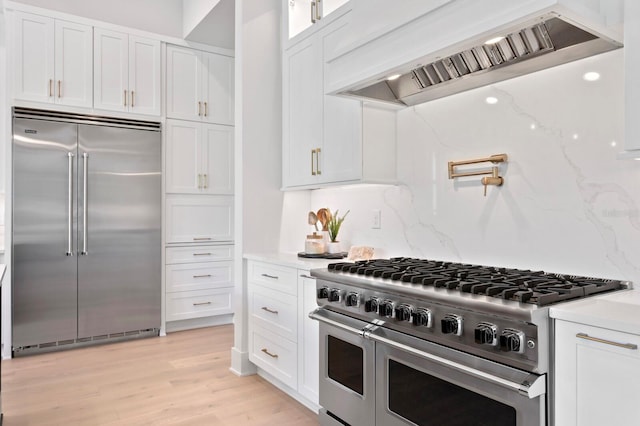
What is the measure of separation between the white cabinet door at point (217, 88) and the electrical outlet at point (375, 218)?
2.51 metres

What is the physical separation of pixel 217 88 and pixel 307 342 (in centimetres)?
323

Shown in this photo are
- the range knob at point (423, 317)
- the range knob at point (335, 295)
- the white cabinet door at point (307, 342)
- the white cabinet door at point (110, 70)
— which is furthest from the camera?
the white cabinet door at point (110, 70)

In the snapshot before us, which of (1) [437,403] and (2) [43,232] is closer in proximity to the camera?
(1) [437,403]

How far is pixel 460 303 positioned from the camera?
1593mm

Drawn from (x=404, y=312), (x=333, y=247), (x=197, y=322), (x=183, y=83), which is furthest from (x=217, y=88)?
(x=404, y=312)

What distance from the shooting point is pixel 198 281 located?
4.63 m

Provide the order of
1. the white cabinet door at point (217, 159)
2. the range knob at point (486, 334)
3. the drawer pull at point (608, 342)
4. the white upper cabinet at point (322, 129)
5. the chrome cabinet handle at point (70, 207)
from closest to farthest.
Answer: the drawer pull at point (608, 342) → the range knob at point (486, 334) → the white upper cabinet at point (322, 129) → the chrome cabinet handle at point (70, 207) → the white cabinet door at point (217, 159)

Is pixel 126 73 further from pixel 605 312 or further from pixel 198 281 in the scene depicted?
pixel 605 312

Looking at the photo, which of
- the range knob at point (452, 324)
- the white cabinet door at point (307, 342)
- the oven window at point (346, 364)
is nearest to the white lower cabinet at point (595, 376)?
the range knob at point (452, 324)

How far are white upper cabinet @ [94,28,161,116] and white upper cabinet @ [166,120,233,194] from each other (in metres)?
0.34

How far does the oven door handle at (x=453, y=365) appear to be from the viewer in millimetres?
1373

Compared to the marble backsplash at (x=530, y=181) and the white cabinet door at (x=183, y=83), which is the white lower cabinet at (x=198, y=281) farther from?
the marble backsplash at (x=530, y=181)

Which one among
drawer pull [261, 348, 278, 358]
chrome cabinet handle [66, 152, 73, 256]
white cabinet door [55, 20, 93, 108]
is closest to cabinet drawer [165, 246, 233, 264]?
chrome cabinet handle [66, 152, 73, 256]

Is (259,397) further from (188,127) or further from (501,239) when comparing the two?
(188,127)
